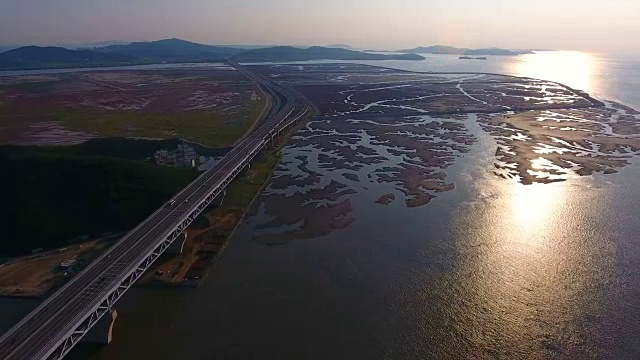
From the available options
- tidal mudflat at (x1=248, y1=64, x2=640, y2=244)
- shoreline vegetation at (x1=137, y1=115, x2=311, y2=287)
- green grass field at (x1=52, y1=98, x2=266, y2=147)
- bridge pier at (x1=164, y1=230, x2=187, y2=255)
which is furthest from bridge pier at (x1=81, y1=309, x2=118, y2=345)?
green grass field at (x1=52, y1=98, x2=266, y2=147)

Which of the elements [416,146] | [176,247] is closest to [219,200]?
[176,247]

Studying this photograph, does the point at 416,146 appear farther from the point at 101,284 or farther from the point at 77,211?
the point at 101,284

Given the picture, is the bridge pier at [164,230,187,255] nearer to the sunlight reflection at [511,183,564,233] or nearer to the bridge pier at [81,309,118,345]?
the bridge pier at [81,309,118,345]

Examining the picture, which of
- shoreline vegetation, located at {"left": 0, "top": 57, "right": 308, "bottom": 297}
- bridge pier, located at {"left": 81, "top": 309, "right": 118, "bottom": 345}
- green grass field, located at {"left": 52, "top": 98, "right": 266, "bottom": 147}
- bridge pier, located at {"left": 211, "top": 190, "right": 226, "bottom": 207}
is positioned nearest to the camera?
Answer: bridge pier, located at {"left": 81, "top": 309, "right": 118, "bottom": 345}

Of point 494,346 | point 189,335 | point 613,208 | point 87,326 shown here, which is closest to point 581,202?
point 613,208

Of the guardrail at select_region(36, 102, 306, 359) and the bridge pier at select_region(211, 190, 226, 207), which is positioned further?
the bridge pier at select_region(211, 190, 226, 207)

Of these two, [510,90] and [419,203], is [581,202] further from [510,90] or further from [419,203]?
[510,90]
